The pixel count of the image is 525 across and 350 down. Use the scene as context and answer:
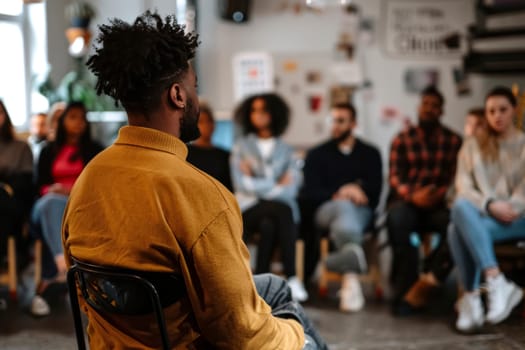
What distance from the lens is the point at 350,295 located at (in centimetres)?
358

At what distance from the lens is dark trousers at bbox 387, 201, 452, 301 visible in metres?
3.57

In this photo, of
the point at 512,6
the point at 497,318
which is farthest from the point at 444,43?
the point at 497,318

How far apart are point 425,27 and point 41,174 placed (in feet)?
9.95

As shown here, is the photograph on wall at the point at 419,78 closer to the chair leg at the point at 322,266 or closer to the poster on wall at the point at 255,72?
the poster on wall at the point at 255,72

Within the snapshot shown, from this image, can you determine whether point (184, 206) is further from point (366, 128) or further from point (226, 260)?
point (366, 128)

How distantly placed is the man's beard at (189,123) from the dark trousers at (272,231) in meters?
2.27

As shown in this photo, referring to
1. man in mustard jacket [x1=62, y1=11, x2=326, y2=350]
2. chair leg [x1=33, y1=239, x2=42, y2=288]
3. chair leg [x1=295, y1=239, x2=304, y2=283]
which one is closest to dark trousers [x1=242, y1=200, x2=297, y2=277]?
chair leg [x1=295, y1=239, x2=304, y2=283]

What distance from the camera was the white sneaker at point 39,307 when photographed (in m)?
3.52

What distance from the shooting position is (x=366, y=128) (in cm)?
514

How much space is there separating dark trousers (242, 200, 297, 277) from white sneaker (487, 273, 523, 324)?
41.9 inches

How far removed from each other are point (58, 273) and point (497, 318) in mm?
2353

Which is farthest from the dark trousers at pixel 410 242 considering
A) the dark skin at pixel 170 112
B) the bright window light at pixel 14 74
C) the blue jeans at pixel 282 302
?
the bright window light at pixel 14 74

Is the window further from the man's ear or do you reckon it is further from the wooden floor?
the man's ear

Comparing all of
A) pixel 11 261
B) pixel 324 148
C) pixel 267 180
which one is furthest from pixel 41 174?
pixel 324 148
